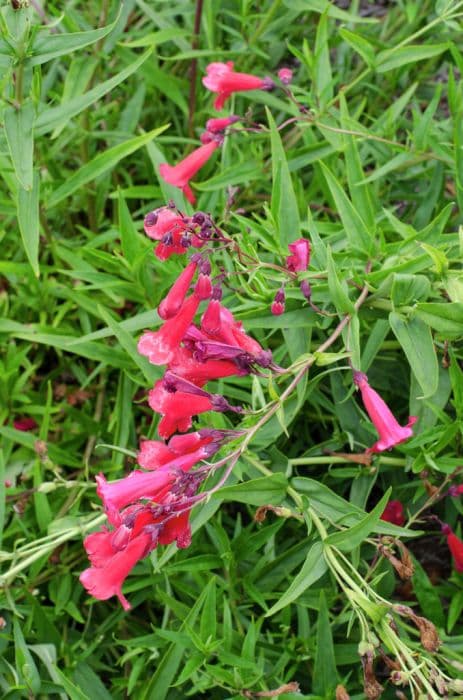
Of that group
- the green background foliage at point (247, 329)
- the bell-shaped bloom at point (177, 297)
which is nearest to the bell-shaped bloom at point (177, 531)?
the green background foliage at point (247, 329)

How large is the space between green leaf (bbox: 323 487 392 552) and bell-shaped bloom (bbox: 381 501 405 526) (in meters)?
0.68

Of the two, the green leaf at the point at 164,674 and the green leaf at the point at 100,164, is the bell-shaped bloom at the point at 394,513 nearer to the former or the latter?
the green leaf at the point at 164,674

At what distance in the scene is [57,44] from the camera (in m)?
1.82

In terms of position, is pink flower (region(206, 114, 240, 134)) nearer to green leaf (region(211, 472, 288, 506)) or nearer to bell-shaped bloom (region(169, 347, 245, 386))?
bell-shaped bloom (region(169, 347, 245, 386))

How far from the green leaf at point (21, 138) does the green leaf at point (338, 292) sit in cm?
69

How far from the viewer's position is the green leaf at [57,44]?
1.78 metres

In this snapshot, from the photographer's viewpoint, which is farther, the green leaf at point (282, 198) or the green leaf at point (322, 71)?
the green leaf at point (322, 71)

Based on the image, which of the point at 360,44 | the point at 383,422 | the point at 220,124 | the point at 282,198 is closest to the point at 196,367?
the point at 383,422

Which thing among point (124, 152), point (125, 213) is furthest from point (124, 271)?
point (124, 152)

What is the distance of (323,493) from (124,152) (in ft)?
3.52

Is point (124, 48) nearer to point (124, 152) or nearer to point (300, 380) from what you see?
point (124, 152)

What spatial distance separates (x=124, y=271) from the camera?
2.30 meters

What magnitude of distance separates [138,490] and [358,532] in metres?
0.47

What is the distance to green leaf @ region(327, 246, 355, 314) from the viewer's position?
1.74 meters
